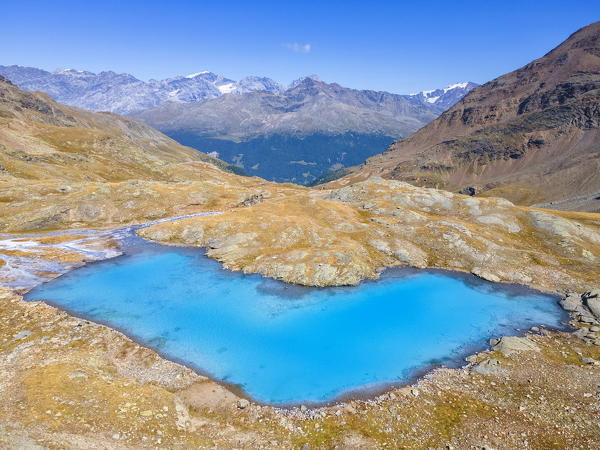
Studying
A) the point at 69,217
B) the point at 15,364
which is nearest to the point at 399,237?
the point at 15,364

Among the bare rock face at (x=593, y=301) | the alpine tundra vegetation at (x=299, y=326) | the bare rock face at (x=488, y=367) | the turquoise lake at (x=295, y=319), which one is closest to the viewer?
the alpine tundra vegetation at (x=299, y=326)

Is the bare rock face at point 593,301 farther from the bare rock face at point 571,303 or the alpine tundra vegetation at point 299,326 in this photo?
the bare rock face at point 571,303

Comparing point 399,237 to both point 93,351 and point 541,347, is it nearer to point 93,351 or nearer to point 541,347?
point 541,347

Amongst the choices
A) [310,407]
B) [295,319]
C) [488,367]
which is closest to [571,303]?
[488,367]

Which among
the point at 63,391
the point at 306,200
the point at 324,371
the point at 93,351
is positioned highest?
the point at 306,200

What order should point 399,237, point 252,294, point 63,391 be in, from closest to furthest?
point 63,391
point 252,294
point 399,237

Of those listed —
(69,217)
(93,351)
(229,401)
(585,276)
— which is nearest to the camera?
(229,401)

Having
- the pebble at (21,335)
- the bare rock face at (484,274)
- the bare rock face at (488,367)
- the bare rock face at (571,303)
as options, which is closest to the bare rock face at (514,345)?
the bare rock face at (488,367)

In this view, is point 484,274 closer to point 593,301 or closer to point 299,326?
point 593,301

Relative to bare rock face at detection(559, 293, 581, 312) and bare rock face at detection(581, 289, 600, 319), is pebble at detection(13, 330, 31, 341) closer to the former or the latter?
bare rock face at detection(559, 293, 581, 312)
